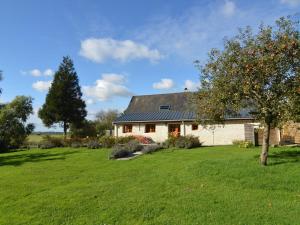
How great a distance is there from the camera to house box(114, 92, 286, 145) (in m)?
30.5

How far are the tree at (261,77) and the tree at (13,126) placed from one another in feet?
95.9

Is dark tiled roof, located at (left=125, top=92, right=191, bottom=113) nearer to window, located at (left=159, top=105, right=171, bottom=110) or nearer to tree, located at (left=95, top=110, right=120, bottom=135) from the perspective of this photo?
window, located at (left=159, top=105, right=171, bottom=110)

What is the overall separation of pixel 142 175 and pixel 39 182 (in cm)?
448

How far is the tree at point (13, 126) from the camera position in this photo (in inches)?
1555

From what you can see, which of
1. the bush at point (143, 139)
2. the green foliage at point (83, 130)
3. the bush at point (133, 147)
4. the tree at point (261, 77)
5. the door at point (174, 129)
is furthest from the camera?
the green foliage at point (83, 130)

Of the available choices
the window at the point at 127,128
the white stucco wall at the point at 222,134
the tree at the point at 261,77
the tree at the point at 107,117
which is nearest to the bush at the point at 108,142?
the window at the point at 127,128

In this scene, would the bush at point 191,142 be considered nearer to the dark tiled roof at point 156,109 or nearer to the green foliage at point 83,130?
the dark tiled roof at point 156,109

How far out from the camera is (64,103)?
45844 millimetres

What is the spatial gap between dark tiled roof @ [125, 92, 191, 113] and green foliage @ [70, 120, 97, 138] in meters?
7.48

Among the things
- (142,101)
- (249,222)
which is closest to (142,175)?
(249,222)

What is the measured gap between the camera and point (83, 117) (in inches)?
1874

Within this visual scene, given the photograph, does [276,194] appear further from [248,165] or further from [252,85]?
[252,85]

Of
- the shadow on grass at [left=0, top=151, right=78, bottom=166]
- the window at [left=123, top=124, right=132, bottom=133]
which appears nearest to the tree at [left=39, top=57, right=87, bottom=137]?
the window at [left=123, top=124, right=132, bottom=133]

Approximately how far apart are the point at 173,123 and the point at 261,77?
69.0 ft
